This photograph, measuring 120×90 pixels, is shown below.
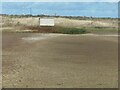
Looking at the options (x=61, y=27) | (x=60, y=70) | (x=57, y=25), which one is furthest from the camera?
(x=57, y=25)

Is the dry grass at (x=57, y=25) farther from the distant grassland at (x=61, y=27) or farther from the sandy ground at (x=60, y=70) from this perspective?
the sandy ground at (x=60, y=70)

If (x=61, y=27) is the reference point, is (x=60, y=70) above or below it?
below

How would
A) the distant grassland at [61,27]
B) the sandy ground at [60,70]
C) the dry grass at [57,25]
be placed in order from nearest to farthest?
the sandy ground at [60,70], the distant grassland at [61,27], the dry grass at [57,25]

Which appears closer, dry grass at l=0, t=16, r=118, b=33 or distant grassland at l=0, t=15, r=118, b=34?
distant grassland at l=0, t=15, r=118, b=34

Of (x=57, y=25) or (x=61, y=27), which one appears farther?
(x=57, y=25)

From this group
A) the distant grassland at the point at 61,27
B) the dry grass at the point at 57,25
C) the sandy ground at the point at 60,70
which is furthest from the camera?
the dry grass at the point at 57,25

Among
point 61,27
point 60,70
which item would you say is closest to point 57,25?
point 61,27

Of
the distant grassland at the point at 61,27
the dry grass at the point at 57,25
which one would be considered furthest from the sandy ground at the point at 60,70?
the dry grass at the point at 57,25

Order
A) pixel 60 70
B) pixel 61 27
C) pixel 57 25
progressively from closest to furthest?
1. pixel 60 70
2. pixel 61 27
3. pixel 57 25

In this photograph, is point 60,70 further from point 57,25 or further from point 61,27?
point 57,25

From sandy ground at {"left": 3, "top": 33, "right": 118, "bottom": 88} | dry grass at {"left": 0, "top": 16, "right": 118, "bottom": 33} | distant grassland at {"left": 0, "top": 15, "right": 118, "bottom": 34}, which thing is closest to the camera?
sandy ground at {"left": 3, "top": 33, "right": 118, "bottom": 88}

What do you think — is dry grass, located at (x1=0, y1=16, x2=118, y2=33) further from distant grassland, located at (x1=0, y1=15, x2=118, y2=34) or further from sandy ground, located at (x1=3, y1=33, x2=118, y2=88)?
sandy ground, located at (x1=3, y1=33, x2=118, y2=88)

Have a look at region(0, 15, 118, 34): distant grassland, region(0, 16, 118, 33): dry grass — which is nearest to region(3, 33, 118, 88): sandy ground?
region(0, 15, 118, 34): distant grassland

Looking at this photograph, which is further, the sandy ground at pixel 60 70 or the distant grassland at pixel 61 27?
the distant grassland at pixel 61 27
